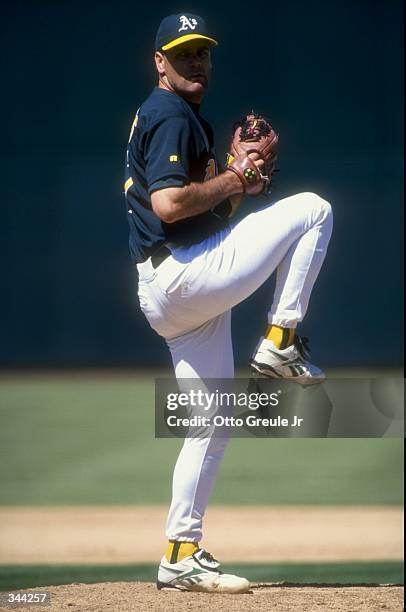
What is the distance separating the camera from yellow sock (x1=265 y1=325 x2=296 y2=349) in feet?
10.6

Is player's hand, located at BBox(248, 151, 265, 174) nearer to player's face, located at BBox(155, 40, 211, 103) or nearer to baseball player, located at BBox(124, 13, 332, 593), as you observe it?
baseball player, located at BBox(124, 13, 332, 593)

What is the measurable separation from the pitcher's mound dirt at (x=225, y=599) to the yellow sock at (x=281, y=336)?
772mm

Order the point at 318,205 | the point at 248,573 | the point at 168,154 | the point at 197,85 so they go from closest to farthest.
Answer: the point at 168,154, the point at 318,205, the point at 197,85, the point at 248,573

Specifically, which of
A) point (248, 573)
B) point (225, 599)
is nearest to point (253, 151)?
point (225, 599)

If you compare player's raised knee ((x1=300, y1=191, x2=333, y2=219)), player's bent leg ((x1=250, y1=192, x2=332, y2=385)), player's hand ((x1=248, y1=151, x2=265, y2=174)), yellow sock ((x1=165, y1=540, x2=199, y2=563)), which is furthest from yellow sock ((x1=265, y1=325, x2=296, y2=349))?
yellow sock ((x1=165, y1=540, x2=199, y2=563))

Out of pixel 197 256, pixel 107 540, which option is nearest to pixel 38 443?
pixel 107 540

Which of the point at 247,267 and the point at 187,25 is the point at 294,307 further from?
the point at 187,25

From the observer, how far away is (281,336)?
3242 millimetres

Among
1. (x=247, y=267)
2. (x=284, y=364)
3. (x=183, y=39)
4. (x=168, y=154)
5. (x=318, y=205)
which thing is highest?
(x=183, y=39)

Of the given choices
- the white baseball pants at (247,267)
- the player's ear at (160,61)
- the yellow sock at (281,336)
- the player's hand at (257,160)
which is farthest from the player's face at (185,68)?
the yellow sock at (281,336)

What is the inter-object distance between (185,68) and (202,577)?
1.54 metres

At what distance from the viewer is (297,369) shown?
10.6ft

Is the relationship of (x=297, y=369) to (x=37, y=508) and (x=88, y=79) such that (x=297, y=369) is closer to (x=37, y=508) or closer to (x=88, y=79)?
(x=37, y=508)

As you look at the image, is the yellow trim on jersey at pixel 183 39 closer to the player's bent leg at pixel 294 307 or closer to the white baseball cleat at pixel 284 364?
the player's bent leg at pixel 294 307
